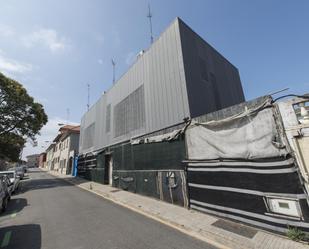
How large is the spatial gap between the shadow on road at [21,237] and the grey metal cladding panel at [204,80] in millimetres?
7236

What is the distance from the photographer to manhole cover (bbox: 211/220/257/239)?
4762 mm

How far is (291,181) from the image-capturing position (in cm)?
451

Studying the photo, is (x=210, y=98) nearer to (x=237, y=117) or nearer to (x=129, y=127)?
(x=237, y=117)

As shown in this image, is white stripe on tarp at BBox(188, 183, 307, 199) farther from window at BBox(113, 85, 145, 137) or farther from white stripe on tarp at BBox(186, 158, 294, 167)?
window at BBox(113, 85, 145, 137)

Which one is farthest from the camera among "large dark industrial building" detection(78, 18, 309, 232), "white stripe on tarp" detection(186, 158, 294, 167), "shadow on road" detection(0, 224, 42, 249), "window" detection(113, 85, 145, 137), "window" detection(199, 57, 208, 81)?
"window" detection(113, 85, 145, 137)

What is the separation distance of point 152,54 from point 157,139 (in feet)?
18.9

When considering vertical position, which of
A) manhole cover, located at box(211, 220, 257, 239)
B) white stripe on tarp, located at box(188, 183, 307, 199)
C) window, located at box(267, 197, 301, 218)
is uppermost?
white stripe on tarp, located at box(188, 183, 307, 199)

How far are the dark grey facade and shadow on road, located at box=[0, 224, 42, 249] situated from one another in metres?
6.79

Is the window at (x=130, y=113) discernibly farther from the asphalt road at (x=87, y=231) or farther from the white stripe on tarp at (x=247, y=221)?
the white stripe on tarp at (x=247, y=221)

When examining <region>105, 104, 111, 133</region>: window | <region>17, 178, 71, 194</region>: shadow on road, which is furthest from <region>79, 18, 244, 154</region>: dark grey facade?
<region>17, 178, 71, 194</region>: shadow on road

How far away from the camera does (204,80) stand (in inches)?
410

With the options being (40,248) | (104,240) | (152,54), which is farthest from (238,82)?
(40,248)

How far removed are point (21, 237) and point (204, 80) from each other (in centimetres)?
1049

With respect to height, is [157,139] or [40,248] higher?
[157,139]
